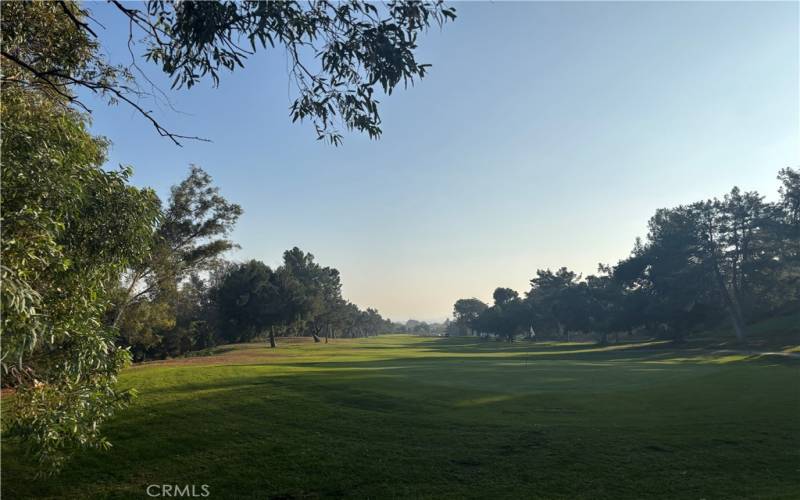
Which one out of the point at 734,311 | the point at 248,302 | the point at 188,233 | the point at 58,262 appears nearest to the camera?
the point at 58,262

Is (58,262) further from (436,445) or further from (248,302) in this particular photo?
(248,302)

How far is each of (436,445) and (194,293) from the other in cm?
8417

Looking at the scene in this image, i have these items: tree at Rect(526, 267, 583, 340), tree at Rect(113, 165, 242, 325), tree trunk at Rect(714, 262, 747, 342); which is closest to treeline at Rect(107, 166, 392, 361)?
tree at Rect(113, 165, 242, 325)

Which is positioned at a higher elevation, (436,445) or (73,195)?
(73,195)

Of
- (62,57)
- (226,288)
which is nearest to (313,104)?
(62,57)

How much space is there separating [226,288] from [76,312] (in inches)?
3240

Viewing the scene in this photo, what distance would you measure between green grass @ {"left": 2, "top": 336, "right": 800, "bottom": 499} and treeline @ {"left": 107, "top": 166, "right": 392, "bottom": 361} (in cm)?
414

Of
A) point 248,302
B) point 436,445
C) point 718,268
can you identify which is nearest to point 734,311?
point 718,268

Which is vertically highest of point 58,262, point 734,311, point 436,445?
point 58,262

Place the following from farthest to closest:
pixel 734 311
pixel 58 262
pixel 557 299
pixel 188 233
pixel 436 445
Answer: pixel 557 299 < pixel 734 311 < pixel 188 233 < pixel 436 445 < pixel 58 262

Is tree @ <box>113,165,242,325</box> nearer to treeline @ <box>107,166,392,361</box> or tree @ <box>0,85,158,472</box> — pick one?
treeline @ <box>107,166,392,361</box>

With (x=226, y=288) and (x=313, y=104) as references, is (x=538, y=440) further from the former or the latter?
(x=226, y=288)

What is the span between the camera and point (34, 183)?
666 cm

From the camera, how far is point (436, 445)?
48.3 feet
